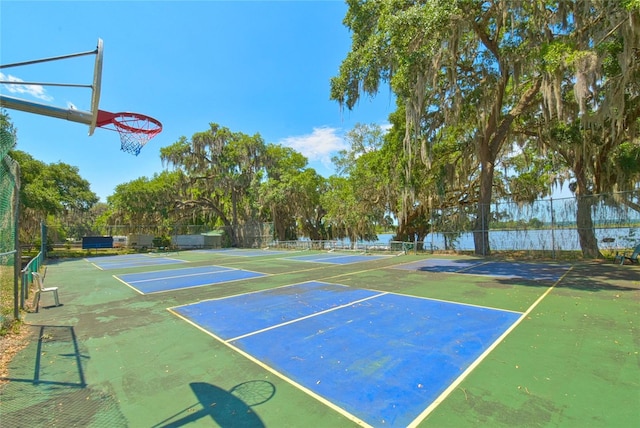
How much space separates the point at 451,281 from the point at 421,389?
6323mm

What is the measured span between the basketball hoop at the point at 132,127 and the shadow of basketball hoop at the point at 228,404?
4415mm

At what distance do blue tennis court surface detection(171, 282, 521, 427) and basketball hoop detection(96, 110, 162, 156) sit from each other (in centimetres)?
344

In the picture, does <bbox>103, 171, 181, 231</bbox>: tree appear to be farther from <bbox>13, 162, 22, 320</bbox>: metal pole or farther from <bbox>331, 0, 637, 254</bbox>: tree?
<bbox>13, 162, 22, 320</bbox>: metal pole

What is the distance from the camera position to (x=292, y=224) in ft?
110

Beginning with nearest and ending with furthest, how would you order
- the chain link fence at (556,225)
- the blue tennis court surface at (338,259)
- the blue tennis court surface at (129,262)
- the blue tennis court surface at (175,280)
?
1. the blue tennis court surface at (175,280)
2. the chain link fence at (556,225)
3. the blue tennis court surface at (338,259)
4. the blue tennis court surface at (129,262)

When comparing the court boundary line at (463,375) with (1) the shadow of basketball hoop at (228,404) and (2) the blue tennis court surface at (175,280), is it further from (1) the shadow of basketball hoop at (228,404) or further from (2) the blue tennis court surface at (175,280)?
(2) the blue tennis court surface at (175,280)

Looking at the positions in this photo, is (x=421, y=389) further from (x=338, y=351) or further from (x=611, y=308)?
(x=611, y=308)

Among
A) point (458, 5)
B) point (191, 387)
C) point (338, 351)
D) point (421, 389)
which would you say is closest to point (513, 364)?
point (421, 389)

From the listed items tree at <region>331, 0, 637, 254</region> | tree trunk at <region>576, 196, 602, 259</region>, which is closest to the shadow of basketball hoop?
tree at <region>331, 0, 637, 254</region>

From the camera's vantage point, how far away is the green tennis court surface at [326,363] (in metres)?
2.55

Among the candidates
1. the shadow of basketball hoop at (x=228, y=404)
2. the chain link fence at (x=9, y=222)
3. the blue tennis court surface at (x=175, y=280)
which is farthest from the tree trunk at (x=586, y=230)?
the chain link fence at (x=9, y=222)

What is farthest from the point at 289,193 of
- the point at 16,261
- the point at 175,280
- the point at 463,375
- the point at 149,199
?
A: the point at 463,375

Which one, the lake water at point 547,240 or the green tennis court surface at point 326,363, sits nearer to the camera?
the green tennis court surface at point 326,363

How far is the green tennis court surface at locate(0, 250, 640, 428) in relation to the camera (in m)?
2.55
